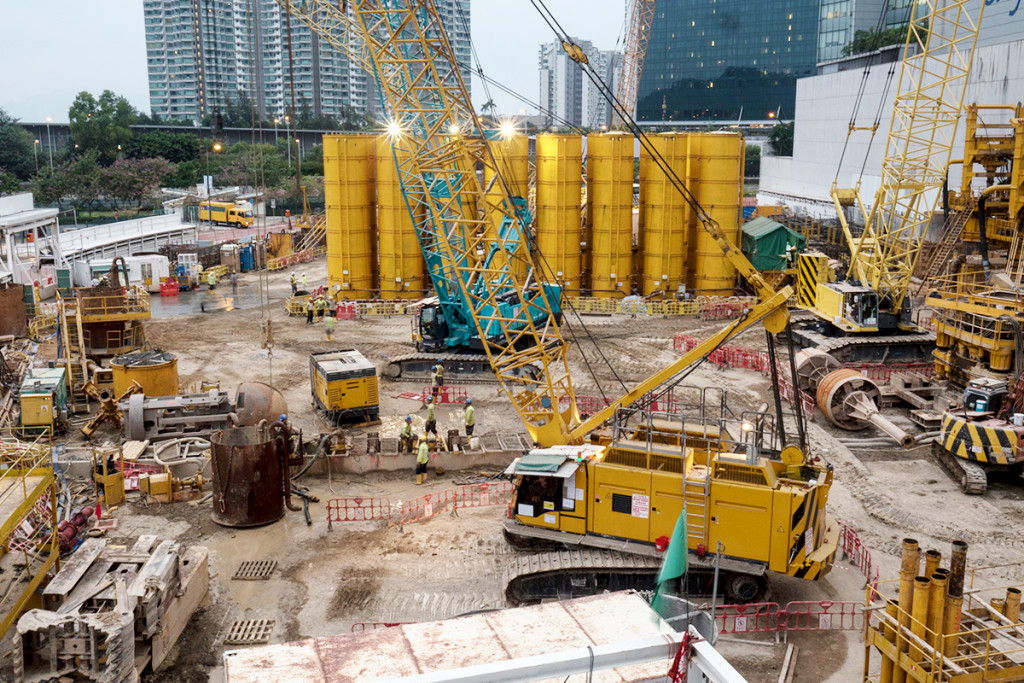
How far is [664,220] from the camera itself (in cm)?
4066

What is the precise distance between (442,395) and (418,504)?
8222 millimetres

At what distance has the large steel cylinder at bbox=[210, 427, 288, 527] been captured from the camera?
17.9 metres

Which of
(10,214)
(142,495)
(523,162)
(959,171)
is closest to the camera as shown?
(142,495)

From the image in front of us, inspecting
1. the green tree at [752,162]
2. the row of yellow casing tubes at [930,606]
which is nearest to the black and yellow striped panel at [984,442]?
the row of yellow casing tubes at [930,606]

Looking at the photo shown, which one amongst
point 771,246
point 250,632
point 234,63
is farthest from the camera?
point 234,63

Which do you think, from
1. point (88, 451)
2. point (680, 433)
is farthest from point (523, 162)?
point (680, 433)

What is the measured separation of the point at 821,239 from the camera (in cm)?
5700

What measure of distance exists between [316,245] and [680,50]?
123 metres

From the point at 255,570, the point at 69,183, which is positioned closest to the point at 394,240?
the point at 255,570

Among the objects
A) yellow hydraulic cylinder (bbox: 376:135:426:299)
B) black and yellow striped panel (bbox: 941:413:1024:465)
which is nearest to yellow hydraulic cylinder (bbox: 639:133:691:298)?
yellow hydraulic cylinder (bbox: 376:135:426:299)

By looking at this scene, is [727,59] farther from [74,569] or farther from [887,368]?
[74,569]

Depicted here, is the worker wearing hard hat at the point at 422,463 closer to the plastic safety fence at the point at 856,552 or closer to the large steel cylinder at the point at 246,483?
the large steel cylinder at the point at 246,483

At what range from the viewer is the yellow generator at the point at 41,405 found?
73.7 ft

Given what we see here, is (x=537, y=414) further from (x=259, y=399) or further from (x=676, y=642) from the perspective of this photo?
(x=676, y=642)
